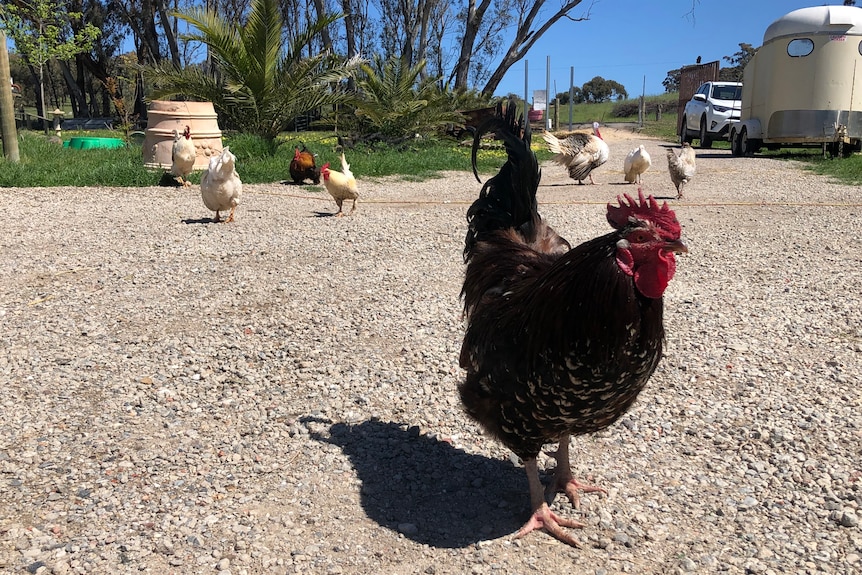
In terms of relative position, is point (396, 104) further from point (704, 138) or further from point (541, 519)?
point (541, 519)

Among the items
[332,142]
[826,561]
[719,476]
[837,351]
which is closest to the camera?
[826,561]

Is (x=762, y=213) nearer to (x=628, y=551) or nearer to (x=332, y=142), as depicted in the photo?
(x=628, y=551)

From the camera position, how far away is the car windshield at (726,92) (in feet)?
75.5

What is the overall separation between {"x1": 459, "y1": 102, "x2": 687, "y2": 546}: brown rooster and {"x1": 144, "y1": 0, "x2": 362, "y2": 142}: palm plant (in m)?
12.8

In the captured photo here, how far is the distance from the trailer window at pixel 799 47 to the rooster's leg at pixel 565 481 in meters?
18.5

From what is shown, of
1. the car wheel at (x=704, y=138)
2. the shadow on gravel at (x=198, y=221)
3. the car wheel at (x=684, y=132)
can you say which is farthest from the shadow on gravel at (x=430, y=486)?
the car wheel at (x=684, y=132)

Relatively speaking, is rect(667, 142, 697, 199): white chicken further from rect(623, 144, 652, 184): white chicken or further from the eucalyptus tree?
the eucalyptus tree

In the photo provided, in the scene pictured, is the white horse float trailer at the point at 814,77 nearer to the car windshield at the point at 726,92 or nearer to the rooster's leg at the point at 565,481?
the car windshield at the point at 726,92

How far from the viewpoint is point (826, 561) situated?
260 cm

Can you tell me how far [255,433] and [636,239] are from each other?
2.29m

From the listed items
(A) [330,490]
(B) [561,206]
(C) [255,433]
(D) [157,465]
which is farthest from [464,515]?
(B) [561,206]

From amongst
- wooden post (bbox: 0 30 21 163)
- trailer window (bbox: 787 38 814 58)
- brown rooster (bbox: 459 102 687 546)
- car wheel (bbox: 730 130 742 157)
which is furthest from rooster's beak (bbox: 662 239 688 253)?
car wheel (bbox: 730 130 742 157)

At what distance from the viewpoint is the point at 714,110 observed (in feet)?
73.7

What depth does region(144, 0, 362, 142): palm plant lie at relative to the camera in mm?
14508
